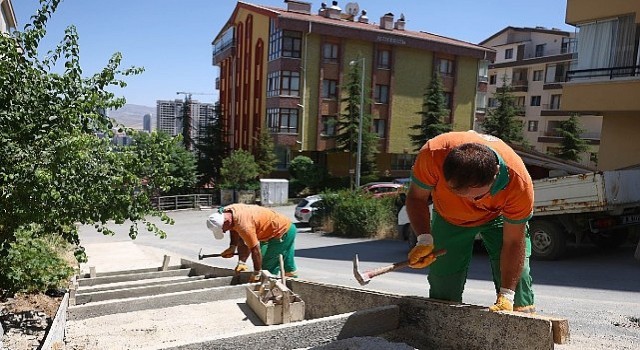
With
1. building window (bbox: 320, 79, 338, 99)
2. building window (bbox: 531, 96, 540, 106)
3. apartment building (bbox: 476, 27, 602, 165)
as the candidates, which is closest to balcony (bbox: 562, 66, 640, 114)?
building window (bbox: 320, 79, 338, 99)

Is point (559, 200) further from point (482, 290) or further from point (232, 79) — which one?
point (232, 79)

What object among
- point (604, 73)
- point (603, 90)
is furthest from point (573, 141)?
point (603, 90)

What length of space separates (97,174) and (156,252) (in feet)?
29.3

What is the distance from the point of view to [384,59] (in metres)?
39.0

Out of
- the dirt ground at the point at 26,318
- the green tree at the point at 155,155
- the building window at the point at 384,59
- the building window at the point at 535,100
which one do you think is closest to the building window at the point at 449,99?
the building window at the point at 384,59

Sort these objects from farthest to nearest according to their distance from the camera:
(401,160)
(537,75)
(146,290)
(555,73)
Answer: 1. (537,75)
2. (555,73)
3. (401,160)
4. (146,290)

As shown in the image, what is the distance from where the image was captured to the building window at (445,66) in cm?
4091

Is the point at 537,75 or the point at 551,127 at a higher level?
→ the point at 537,75

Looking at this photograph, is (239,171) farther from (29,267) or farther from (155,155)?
(155,155)

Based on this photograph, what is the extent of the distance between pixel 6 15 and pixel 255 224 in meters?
19.1

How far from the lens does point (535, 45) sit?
4822cm

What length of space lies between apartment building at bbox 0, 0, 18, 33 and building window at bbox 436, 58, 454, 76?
29.5 meters

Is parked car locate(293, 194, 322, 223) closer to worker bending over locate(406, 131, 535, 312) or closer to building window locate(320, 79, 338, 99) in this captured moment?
building window locate(320, 79, 338, 99)

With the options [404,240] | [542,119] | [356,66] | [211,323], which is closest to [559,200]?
[404,240]
